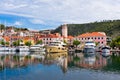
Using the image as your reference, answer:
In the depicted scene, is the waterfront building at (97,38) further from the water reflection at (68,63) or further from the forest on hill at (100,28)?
the water reflection at (68,63)

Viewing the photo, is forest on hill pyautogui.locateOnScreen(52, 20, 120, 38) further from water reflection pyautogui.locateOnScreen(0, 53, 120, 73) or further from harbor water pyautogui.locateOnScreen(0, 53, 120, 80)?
harbor water pyautogui.locateOnScreen(0, 53, 120, 80)

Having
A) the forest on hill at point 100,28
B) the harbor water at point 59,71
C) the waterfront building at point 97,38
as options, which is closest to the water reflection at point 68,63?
the harbor water at point 59,71

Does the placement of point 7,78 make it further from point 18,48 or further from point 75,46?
point 75,46

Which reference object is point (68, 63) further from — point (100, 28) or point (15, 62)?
point (100, 28)

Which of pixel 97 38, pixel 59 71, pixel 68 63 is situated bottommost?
pixel 59 71

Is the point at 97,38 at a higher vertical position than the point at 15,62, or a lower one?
higher

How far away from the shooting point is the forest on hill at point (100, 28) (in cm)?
14400

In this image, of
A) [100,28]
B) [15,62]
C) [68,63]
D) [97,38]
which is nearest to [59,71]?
[68,63]

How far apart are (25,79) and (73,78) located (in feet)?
17.3

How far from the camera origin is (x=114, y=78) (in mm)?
33125

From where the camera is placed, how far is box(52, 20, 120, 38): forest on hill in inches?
5669

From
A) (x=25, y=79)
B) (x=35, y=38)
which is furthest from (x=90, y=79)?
(x=35, y=38)

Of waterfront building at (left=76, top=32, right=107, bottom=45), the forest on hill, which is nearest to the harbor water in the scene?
waterfront building at (left=76, top=32, right=107, bottom=45)

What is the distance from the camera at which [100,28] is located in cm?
15725
